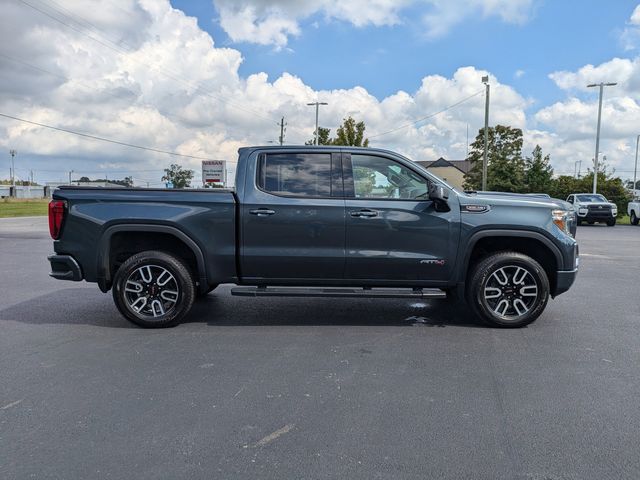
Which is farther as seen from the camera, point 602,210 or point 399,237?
point 602,210

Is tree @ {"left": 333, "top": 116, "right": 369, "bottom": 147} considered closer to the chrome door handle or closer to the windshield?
the windshield

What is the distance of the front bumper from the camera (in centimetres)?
536

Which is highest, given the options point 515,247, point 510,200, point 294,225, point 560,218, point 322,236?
point 510,200

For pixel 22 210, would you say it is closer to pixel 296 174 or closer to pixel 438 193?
pixel 296 174

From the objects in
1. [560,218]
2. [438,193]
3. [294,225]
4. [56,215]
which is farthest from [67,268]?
[560,218]

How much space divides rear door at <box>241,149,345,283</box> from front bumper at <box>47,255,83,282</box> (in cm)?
176

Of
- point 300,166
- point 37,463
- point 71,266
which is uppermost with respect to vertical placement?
point 300,166

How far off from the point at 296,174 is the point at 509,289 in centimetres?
262

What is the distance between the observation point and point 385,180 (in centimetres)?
547

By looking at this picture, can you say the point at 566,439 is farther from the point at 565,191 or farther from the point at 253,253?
the point at 565,191

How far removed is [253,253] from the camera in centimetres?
536

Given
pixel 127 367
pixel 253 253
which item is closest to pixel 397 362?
pixel 253 253

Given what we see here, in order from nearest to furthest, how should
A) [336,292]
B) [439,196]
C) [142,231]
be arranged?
[439,196] < [336,292] < [142,231]

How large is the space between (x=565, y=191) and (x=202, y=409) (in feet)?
143
